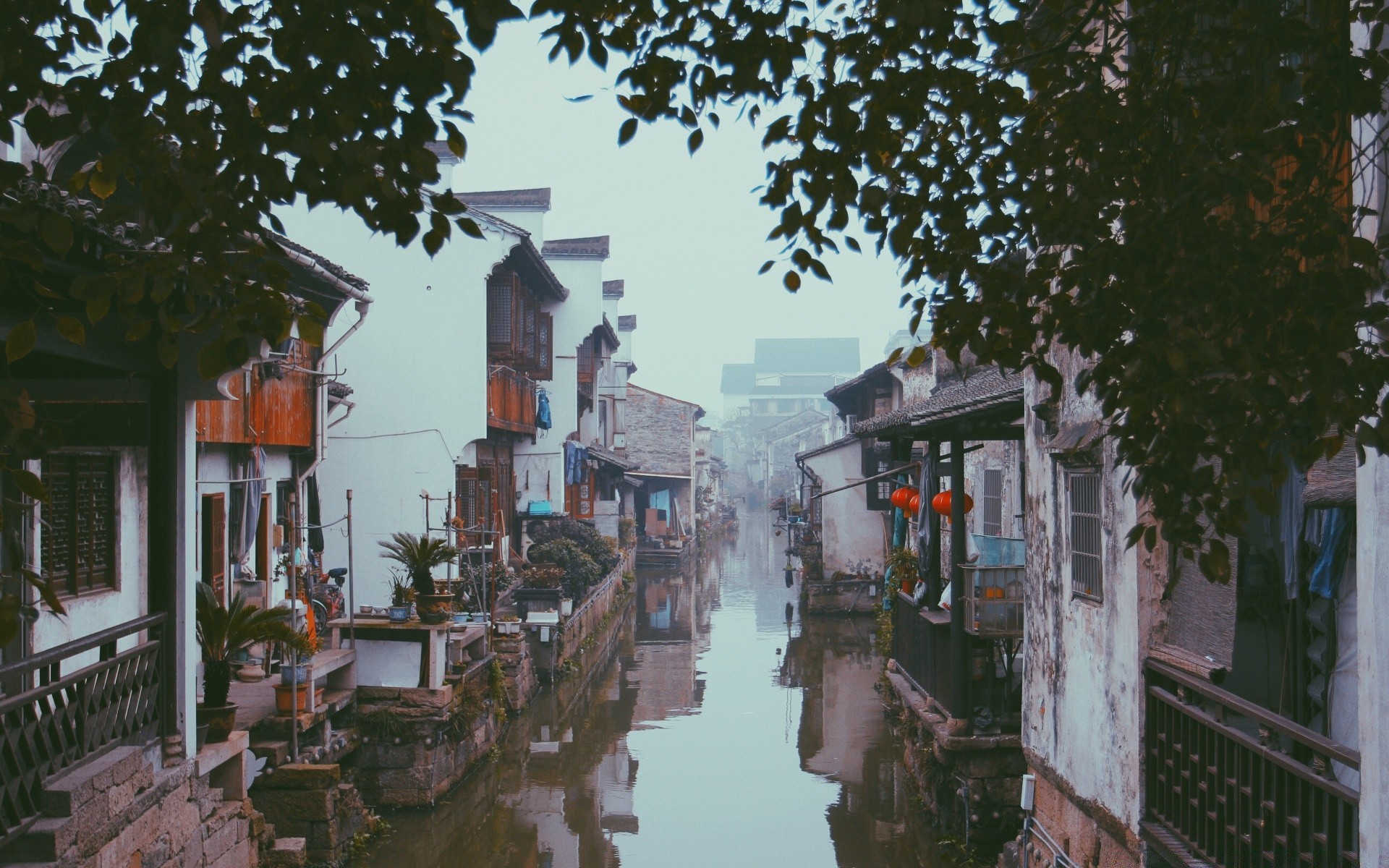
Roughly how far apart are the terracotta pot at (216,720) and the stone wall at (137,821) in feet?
1.52

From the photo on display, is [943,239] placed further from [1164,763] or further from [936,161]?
[1164,763]

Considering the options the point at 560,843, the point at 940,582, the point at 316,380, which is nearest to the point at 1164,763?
the point at 940,582

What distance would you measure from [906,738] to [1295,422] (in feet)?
38.5

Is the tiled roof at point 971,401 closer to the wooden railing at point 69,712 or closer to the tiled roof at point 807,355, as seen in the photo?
the wooden railing at point 69,712

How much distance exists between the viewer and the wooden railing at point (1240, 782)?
548 cm

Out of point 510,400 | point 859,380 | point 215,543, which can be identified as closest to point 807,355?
point 859,380

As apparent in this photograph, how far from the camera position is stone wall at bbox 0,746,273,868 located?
5977 mm

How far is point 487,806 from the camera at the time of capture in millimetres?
14062

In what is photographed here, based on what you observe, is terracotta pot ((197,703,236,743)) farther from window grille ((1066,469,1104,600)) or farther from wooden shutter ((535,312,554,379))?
wooden shutter ((535,312,554,379))

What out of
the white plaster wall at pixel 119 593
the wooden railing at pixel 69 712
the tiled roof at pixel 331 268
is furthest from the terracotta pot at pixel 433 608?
the wooden railing at pixel 69 712

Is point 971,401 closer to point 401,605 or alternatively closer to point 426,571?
point 426,571

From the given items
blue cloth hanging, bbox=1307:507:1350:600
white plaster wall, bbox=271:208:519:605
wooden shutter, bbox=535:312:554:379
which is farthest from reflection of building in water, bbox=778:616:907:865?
wooden shutter, bbox=535:312:554:379

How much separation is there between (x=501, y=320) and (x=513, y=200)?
6985mm

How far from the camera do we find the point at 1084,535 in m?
9.42
